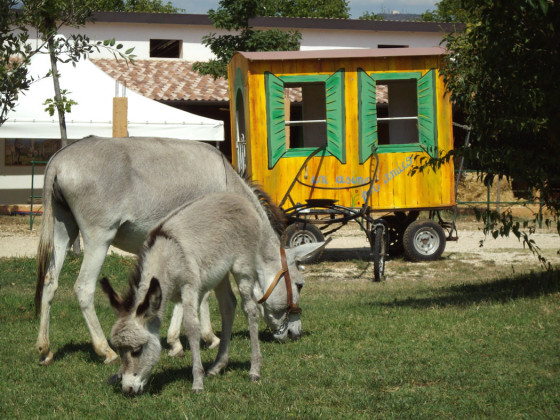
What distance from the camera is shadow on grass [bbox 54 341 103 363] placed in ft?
22.0

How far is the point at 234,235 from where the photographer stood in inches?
231

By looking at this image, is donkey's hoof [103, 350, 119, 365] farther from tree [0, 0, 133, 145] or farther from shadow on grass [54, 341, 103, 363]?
tree [0, 0, 133, 145]

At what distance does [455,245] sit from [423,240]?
2.51m

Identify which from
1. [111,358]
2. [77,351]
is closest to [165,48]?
Result: [77,351]

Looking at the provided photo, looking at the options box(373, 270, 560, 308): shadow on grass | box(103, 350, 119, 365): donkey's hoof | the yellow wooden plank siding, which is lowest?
box(103, 350, 119, 365): donkey's hoof

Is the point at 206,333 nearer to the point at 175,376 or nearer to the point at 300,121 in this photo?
the point at 175,376

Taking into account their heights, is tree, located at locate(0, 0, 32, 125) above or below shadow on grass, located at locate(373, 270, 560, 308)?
above

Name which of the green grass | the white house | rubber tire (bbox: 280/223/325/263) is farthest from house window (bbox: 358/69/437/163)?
the white house

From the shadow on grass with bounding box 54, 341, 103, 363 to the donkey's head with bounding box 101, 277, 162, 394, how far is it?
1503 millimetres

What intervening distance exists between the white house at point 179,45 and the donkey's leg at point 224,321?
695 inches

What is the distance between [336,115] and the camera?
13.5 metres

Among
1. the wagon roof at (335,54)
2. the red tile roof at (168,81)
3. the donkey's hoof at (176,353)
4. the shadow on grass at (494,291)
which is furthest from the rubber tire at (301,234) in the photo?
the red tile roof at (168,81)

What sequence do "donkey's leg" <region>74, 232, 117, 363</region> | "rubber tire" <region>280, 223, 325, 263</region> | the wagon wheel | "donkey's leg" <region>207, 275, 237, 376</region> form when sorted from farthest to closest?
"rubber tire" <region>280, 223, 325, 263</region> → the wagon wheel → "donkey's leg" <region>74, 232, 117, 363</region> → "donkey's leg" <region>207, 275, 237, 376</region>

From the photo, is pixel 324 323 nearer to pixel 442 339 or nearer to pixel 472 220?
pixel 442 339
